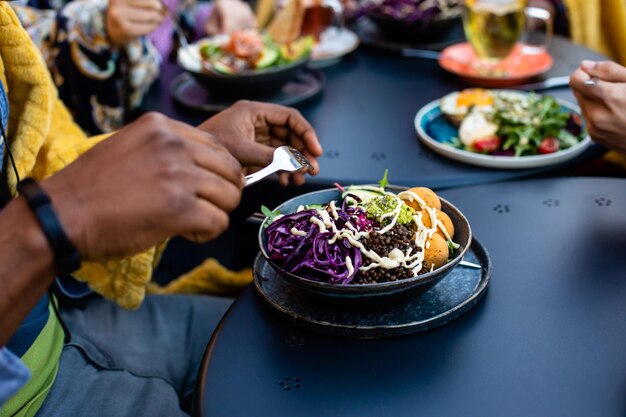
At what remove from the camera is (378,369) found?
2.74 ft

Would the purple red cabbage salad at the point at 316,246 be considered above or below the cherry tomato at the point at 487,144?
above

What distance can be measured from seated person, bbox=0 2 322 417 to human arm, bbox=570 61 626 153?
1.86ft

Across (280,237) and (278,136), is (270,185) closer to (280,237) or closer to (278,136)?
(278,136)

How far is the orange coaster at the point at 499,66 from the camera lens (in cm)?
Result: 177

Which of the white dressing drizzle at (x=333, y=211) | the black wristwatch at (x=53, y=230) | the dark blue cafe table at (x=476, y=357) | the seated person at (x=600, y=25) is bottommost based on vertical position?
the seated person at (x=600, y=25)

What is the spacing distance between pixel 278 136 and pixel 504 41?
3.06ft

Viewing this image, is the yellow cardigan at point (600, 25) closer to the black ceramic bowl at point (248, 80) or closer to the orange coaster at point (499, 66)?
the orange coaster at point (499, 66)

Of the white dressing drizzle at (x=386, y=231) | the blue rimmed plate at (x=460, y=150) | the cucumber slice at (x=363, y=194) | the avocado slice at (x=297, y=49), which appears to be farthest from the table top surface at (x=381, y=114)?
the white dressing drizzle at (x=386, y=231)

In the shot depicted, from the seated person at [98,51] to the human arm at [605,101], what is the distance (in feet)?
3.71

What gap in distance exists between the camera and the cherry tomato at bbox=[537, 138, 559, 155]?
1367 mm

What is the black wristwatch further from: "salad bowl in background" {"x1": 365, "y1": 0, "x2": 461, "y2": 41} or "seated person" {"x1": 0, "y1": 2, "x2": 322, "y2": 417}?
"salad bowl in background" {"x1": 365, "y1": 0, "x2": 461, "y2": 41}

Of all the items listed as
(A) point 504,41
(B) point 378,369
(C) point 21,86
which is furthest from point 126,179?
(A) point 504,41

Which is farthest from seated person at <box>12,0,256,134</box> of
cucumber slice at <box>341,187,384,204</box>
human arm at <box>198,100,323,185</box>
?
cucumber slice at <box>341,187,384,204</box>

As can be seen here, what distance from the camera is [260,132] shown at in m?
1.19
